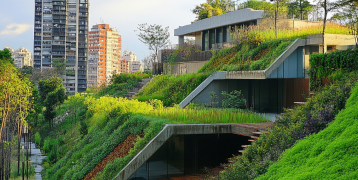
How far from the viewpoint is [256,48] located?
1844cm

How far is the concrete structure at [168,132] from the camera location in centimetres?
1138

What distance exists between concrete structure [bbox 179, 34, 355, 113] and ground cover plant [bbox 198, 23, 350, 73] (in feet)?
1.60

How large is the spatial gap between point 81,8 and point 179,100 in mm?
70621

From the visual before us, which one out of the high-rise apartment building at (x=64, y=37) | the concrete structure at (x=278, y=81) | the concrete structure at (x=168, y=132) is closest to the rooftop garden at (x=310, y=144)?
the concrete structure at (x=168, y=132)

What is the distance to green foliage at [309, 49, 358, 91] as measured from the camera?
10.4 m

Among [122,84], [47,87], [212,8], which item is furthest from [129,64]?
[122,84]

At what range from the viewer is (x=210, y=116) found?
42.6 feet

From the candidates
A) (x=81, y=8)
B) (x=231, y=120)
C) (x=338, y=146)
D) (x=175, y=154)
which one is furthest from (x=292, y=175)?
(x=81, y=8)

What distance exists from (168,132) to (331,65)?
577 cm

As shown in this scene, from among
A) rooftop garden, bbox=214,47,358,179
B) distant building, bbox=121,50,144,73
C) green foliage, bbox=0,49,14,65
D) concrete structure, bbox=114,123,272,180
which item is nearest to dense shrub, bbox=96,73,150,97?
green foliage, bbox=0,49,14,65

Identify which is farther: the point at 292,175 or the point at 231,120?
the point at 231,120

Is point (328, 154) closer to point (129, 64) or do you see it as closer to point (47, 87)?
point (47, 87)

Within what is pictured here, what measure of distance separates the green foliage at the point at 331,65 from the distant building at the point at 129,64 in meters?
101

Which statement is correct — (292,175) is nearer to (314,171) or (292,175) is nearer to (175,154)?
(314,171)
